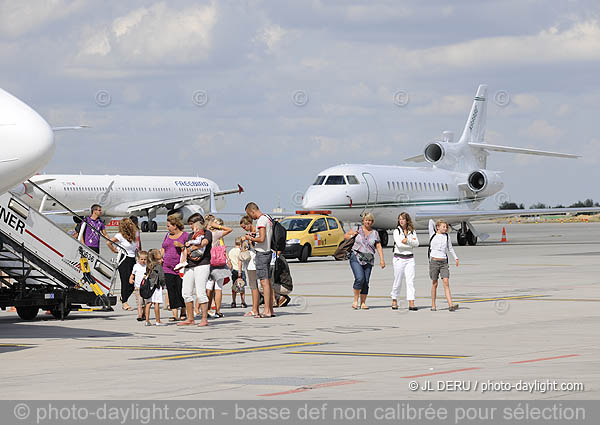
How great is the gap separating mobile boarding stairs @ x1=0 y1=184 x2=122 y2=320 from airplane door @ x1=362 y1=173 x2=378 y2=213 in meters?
28.4

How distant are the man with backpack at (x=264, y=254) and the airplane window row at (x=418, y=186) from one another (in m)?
30.1

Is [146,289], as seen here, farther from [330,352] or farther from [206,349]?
[330,352]

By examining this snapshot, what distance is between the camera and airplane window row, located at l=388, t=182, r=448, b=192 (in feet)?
158

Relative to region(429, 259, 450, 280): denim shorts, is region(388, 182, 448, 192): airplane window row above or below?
above

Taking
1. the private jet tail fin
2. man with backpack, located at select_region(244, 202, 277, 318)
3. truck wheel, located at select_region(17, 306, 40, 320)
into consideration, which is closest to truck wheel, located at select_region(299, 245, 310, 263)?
man with backpack, located at select_region(244, 202, 277, 318)

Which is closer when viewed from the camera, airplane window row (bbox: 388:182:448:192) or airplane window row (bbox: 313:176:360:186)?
airplane window row (bbox: 313:176:360:186)

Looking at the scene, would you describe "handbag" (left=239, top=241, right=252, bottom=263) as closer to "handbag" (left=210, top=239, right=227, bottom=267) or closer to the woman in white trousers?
"handbag" (left=210, top=239, right=227, bottom=267)

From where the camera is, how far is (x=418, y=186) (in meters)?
50.7

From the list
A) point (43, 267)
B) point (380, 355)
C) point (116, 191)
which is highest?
point (116, 191)

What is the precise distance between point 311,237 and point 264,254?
18.1m

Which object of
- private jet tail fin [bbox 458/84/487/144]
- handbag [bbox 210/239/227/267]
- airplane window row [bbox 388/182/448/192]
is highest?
private jet tail fin [bbox 458/84/487/144]

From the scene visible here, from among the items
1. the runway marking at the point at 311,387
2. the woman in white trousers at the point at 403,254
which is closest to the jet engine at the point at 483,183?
the woman in white trousers at the point at 403,254

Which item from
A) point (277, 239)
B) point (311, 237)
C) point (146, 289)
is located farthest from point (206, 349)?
point (311, 237)
